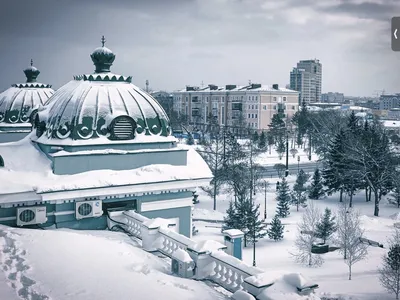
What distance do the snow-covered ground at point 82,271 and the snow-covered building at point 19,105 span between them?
6.52 metres

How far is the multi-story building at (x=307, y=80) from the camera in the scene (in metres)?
61.2

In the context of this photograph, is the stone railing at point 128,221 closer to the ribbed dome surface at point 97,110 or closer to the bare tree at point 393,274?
the ribbed dome surface at point 97,110

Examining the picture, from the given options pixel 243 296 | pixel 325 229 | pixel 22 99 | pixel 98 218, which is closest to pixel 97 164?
pixel 98 218

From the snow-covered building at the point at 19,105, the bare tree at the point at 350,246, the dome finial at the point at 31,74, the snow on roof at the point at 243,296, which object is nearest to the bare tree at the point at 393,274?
the bare tree at the point at 350,246

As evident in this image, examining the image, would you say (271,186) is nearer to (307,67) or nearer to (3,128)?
(3,128)

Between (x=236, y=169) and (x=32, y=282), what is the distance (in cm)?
1601

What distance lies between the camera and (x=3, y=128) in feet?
38.7

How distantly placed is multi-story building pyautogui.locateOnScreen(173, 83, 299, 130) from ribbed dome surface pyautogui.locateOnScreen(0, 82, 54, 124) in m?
24.9

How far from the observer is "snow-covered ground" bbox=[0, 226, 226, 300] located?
4020 mm

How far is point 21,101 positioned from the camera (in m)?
12.2

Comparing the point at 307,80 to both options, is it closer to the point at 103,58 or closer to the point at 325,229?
the point at 325,229

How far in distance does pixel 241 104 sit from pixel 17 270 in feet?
116

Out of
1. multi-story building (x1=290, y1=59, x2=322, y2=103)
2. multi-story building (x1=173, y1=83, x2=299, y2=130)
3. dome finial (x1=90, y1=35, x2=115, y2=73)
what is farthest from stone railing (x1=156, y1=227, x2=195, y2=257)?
multi-story building (x1=290, y1=59, x2=322, y2=103)

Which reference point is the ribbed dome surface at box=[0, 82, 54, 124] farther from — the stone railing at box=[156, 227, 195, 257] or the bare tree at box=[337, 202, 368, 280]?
the bare tree at box=[337, 202, 368, 280]
